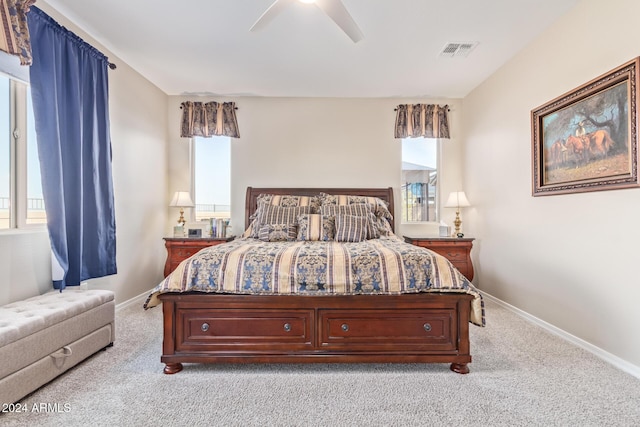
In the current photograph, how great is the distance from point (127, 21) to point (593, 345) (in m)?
4.59

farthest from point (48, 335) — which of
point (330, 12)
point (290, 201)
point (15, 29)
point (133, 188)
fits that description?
point (330, 12)

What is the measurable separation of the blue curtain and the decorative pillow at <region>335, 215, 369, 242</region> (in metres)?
2.27

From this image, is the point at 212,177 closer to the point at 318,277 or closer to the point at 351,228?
the point at 351,228

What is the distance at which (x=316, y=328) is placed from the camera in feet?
6.91

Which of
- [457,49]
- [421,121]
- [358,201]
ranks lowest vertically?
[358,201]

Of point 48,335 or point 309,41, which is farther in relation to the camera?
point 309,41

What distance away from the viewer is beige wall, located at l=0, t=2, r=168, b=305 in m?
2.49

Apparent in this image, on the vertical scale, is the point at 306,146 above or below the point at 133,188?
above

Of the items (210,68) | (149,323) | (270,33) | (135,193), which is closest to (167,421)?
(149,323)

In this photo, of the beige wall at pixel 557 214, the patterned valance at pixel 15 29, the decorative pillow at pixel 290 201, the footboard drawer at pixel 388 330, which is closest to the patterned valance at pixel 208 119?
the decorative pillow at pixel 290 201

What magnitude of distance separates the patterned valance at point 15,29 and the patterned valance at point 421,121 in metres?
3.84

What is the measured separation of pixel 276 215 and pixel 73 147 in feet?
6.46

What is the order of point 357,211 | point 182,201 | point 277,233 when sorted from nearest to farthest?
point 277,233, point 357,211, point 182,201

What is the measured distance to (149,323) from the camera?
2990mm
